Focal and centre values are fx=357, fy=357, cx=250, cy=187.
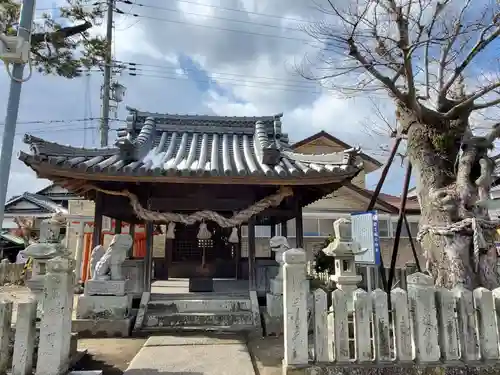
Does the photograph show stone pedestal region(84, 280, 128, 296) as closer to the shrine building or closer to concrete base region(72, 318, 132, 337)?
concrete base region(72, 318, 132, 337)

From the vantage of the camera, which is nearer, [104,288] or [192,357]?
[192,357]

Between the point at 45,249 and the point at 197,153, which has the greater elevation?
the point at 197,153

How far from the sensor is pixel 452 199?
21.5 ft

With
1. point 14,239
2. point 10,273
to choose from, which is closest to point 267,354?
point 10,273

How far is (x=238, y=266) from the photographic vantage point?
11398mm

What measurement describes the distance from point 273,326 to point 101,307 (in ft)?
10.9

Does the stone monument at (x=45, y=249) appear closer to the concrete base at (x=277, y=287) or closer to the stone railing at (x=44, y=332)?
the stone railing at (x=44, y=332)

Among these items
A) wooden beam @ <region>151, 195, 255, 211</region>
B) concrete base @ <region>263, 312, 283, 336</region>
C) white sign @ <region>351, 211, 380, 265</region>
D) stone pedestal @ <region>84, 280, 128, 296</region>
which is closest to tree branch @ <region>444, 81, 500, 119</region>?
white sign @ <region>351, 211, 380, 265</region>

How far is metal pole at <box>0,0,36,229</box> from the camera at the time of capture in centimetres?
447

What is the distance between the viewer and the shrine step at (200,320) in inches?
277

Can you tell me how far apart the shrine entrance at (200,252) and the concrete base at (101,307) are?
432 cm

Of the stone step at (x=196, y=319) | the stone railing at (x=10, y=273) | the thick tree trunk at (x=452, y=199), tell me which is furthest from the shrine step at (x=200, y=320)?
the stone railing at (x=10, y=273)

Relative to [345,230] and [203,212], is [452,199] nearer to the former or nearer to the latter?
[345,230]

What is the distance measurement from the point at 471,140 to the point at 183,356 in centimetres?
645
